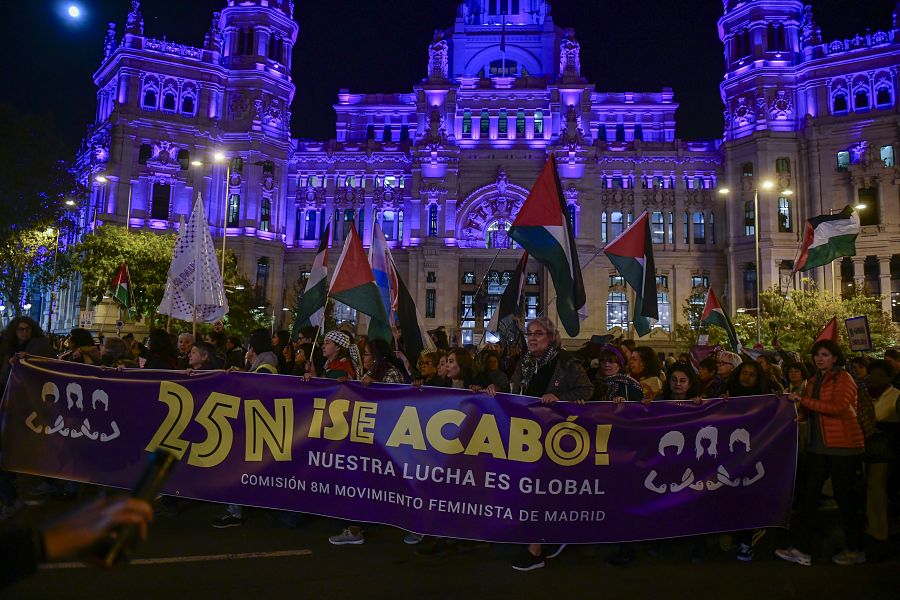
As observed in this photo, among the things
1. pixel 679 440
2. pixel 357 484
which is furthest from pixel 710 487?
pixel 357 484

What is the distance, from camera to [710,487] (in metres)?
6.28

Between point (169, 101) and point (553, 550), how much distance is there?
52518 millimetres

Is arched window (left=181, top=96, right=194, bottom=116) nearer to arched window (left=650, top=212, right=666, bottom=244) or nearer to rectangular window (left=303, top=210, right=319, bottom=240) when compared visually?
rectangular window (left=303, top=210, right=319, bottom=240)

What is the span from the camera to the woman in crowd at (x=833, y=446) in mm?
6387

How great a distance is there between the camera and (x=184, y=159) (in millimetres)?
48938

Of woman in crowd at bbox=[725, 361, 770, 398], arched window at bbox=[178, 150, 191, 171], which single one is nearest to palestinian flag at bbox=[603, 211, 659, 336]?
woman in crowd at bbox=[725, 361, 770, 398]

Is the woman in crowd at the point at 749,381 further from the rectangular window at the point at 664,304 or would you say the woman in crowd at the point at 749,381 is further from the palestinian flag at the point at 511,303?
the rectangular window at the point at 664,304

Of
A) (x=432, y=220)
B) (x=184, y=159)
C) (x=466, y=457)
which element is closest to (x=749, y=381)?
(x=466, y=457)

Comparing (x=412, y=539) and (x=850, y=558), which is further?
(x=412, y=539)

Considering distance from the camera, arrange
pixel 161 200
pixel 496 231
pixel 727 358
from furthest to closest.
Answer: pixel 496 231 < pixel 161 200 < pixel 727 358

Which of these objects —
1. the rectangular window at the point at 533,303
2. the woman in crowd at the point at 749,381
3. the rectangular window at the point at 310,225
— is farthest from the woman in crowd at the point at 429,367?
the rectangular window at the point at 310,225

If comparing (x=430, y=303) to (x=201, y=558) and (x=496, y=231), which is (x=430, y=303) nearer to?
(x=496, y=231)

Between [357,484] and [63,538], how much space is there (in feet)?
14.7

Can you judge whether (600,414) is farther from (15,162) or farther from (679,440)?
(15,162)
